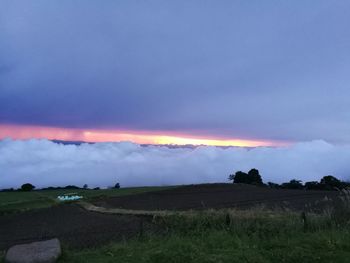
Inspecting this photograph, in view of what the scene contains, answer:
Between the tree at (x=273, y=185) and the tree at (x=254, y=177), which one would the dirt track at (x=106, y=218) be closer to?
the tree at (x=273, y=185)

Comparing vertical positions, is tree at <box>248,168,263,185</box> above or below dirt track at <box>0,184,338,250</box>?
above

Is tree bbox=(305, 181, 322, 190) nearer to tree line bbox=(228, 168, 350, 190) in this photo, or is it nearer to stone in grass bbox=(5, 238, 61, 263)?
tree line bbox=(228, 168, 350, 190)

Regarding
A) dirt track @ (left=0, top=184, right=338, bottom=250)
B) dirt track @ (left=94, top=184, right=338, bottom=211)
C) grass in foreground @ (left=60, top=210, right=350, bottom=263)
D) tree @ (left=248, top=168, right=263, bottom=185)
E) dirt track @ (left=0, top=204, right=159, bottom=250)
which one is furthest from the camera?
tree @ (left=248, top=168, right=263, bottom=185)

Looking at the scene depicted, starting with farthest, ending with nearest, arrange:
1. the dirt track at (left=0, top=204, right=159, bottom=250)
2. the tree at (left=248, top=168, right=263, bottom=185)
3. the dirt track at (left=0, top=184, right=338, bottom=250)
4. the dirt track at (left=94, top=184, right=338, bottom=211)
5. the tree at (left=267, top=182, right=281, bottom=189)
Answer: the tree at (left=248, top=168, right=263, bottom=185)
the tree at (left=267, top=182, right=281, bottom=189)
the dirt track at (left=94, top=184, right=338, bottom=211)
the dirt track at (left=0, top=204, right=159, bottom=250)
the dirt track at (left=0, top=184, right=338, bottom=250)

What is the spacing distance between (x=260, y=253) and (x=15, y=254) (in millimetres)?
5092

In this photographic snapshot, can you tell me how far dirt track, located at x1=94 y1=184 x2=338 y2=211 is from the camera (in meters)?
30.6

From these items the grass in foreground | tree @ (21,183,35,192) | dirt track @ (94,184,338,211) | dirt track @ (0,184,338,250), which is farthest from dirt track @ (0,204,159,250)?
tree @ (21,183,35,192)

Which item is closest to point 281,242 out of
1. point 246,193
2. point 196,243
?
point 196,243

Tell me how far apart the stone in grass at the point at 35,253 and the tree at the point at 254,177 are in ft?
140

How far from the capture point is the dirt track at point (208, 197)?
30625 millimetres

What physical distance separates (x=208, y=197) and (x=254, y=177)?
1772 cm

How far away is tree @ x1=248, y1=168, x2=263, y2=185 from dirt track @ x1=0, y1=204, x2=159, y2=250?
24.3 meters

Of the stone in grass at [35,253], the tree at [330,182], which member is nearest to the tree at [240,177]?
the tree at [330,182]

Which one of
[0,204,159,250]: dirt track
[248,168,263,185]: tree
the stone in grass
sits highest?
[248,168,263,185]: tree
